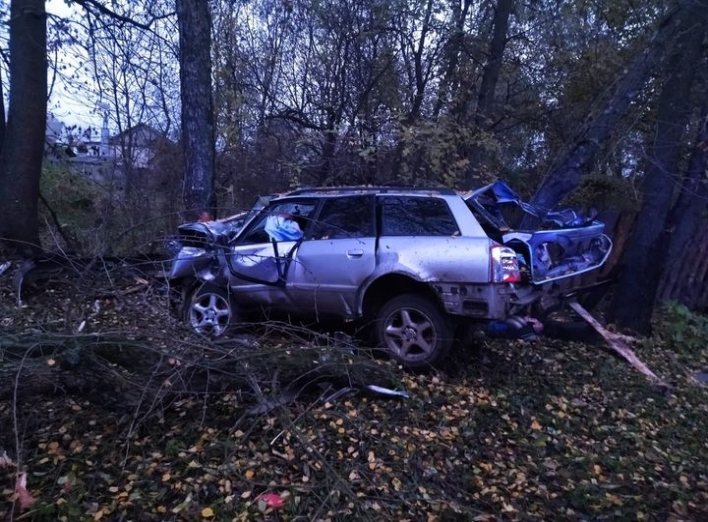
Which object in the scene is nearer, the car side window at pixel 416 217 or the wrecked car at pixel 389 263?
the wrecked car at pixel 389 263

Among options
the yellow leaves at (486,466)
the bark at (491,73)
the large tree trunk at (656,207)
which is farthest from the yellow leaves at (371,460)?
the bark at (491,73)

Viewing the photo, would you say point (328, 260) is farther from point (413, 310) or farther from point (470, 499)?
point (470, 499)

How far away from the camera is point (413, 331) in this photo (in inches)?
231

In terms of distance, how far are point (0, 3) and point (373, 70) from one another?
20.3 ft

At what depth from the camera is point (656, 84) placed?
9953 millimetres

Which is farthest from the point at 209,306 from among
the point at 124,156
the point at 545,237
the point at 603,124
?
the point at 124,156

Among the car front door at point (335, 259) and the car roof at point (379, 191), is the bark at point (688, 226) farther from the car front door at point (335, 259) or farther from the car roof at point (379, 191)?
the car front door at point (335, 259)

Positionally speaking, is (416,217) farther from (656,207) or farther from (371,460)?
(656,207)

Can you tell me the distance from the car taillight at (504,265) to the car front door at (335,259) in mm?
1167

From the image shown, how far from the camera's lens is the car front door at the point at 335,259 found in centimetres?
614

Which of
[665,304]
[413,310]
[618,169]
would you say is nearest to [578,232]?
[413,310]

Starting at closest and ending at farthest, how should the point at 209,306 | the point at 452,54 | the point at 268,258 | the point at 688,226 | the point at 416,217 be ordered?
1. the point at 416,217
2. the point at 268,258
3. the point at 209,306
4. the point at 688,226
5. the point at 452,54

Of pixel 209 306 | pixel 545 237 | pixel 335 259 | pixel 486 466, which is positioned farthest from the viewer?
pixel 209 306

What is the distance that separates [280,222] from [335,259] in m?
0.79
